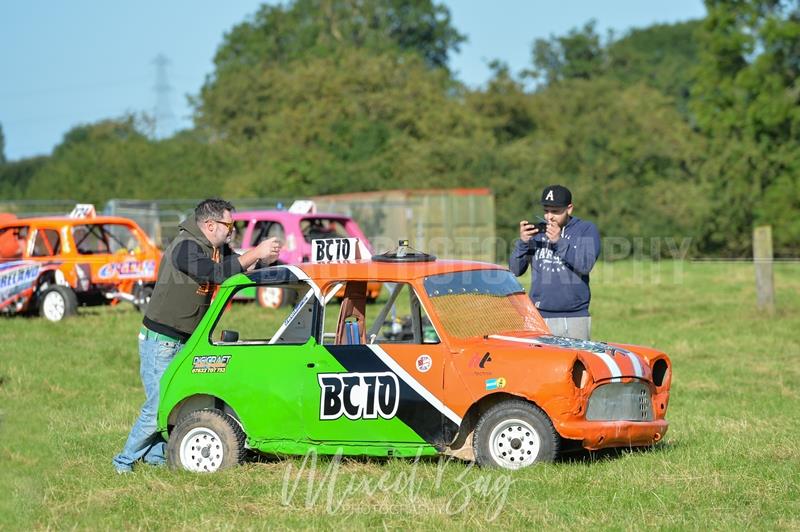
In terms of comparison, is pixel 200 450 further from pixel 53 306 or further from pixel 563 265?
pixel 53 306

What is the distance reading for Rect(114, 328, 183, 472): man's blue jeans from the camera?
8820 mm

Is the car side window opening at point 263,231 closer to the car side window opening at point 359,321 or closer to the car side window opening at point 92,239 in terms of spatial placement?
the car side window opening at point 92,239

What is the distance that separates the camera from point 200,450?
8.84 meters

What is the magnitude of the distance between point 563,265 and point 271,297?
489 inches

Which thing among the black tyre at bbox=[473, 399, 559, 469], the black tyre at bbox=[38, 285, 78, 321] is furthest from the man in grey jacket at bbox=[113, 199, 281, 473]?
the black tyre at bbox=[38, 285, 78, 321]

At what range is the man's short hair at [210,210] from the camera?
8.92 meters

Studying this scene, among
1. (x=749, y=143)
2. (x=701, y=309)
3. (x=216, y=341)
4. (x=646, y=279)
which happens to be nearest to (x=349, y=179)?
(x=749, y=143)

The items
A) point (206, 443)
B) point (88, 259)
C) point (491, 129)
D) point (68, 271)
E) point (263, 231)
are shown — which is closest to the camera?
point (206, 443)

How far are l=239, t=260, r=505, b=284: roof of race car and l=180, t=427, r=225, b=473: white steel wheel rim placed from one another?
1180 mm

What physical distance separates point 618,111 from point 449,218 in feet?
72.9

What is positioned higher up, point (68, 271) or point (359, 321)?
point (68, 271)

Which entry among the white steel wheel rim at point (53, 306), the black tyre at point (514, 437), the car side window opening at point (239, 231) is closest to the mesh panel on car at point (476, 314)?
the black tyre at point (514, 437)

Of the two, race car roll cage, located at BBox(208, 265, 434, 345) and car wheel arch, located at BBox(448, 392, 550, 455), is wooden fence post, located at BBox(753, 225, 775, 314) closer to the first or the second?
race car roll cage, located at BBox(208, 265, 434, 345)

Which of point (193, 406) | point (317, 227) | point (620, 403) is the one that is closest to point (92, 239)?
point (317, 227)
